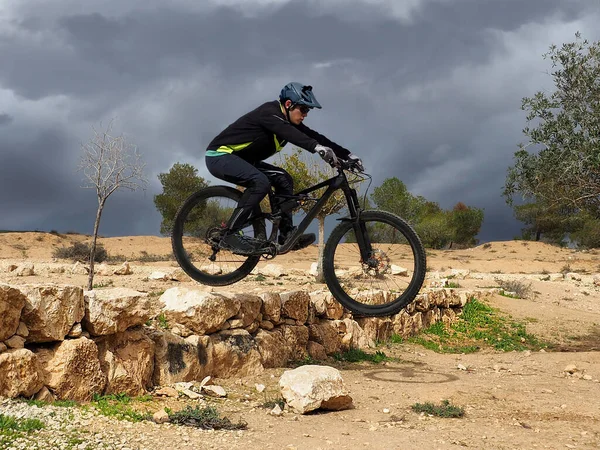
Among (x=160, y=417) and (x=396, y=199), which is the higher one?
(x=396, y=199)

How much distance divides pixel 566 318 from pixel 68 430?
1417 centimetres

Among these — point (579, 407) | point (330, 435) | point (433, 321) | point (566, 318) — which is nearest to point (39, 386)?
point (330, 435)

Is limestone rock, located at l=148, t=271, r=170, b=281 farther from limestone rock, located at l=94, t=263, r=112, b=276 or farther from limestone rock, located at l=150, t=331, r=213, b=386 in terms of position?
limestone rock, located at l=150, t=331, r=213, b=386

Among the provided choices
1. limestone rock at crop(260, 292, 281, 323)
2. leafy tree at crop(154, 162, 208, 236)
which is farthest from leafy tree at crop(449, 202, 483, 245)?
limestone rock at crop(260, 292, 281, 323)

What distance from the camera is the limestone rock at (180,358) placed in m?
6.91

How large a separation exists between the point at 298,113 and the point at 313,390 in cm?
322

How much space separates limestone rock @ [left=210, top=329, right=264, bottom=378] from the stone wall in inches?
0.5

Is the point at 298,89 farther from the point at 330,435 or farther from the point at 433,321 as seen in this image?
the point at 433,321

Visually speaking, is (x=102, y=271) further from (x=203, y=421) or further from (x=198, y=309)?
(x=203, y=421)

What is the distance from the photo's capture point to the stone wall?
557 cm

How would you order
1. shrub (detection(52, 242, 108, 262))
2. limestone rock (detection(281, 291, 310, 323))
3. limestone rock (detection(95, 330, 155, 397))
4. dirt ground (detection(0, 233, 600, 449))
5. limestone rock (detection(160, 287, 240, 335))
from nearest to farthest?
dirt ground (detection(0, 233, 600, 449)), limestone rock (detection(95, 330, 155, 397)), limestone rock (detection(160, 287, 240, 335)), limestone rock (detection(281, 291, 310, 323)), shrub (detection(52, 242, 108, 262))

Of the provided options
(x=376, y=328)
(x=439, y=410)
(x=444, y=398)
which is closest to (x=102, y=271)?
(x=376, y=328)

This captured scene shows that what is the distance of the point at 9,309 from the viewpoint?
5.37 m

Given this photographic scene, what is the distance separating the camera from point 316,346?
381 inches
